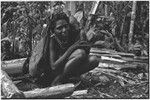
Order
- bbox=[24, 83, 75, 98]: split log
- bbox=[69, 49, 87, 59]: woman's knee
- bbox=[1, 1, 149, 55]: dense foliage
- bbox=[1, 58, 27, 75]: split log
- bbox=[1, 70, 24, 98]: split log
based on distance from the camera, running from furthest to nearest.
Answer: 1. bbox=[1, 1, 149, 55]: dense foliage
2. bbox=[1, 58, 27, 75]: split log
3. bbox=[69, 49, 87, 59]: woman's knee
4. bbox=[24, 83, 75, 98]: split log
5. bbox=[1, 70, 24, 98]: split log

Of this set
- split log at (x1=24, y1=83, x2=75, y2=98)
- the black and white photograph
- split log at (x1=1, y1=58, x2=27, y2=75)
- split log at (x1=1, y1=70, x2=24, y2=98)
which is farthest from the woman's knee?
split log at (x1=1, y1=58, x2=27, y2=75)

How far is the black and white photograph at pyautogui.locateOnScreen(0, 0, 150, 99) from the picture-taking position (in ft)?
20.3

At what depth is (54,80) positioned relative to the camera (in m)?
6.30

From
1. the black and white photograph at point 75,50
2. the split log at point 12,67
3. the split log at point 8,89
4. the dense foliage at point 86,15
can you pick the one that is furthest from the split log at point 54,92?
the dense foliage at point 86,15

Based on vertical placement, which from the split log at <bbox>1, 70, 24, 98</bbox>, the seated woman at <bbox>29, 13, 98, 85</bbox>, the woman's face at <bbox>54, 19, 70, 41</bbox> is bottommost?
the split log at <bbox>1, 70, 24, 98</bbox>

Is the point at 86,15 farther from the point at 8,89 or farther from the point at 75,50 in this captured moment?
the point at 8,89

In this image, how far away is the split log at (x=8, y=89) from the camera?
5402 millimetres

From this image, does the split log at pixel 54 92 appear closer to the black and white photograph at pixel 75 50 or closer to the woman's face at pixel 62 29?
the black and white photograph at pixel 75 50

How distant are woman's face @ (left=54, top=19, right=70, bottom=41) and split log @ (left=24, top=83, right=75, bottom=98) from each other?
2.85ft

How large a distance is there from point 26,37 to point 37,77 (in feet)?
5.91

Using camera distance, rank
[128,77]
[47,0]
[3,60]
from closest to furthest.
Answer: [128,77]
[3,60]
[47,0]

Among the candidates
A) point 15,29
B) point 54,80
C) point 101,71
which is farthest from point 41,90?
point 15,29

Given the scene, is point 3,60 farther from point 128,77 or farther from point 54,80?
point 128,77

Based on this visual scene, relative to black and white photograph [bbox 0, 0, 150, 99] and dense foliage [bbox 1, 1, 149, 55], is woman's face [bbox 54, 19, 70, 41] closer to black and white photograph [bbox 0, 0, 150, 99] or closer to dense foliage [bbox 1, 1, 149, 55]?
black and white photograph [bbox 0, 0, 150, 99]
